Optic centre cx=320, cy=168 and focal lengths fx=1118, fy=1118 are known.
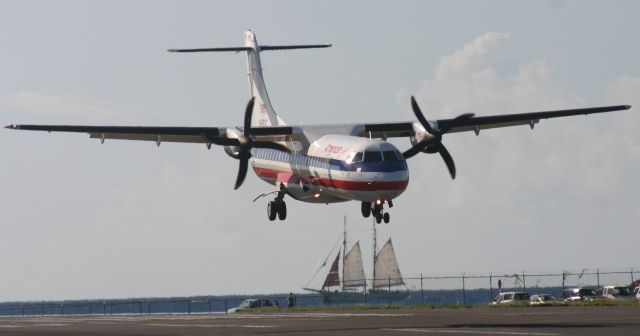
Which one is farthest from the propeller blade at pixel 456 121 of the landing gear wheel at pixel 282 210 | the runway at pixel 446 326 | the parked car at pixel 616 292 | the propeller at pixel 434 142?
the parked car at pixel 616 292

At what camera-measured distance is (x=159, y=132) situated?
56719 millimetres

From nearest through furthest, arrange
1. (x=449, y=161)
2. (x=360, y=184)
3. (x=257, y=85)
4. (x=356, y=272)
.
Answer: (x=360, y=184)
(x=449, y=161)
(x=257, y=85)
(x=356, y=272)

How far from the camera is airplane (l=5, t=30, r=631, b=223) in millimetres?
47750

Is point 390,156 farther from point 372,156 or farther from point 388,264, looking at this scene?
point 388,264

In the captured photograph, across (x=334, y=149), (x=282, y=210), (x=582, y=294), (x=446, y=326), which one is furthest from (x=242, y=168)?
(x=582, y=294)

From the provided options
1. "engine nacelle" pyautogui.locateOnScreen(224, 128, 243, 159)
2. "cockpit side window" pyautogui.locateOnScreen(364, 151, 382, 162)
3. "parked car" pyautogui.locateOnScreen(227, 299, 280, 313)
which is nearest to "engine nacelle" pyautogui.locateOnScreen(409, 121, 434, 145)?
"cockpit side window" pyautogui.locateOnScreen(364, 151, 382, 162)

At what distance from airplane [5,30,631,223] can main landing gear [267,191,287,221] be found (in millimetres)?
52

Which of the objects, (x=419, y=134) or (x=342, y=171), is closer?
(x=342, y=171)

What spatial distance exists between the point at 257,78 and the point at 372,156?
24.1 metres

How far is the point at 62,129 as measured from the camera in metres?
54.6

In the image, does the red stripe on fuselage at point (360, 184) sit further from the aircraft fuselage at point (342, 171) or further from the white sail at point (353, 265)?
the white sail at point (353, 265)

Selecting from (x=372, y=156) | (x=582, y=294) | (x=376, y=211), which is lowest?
(x=582, y=294)

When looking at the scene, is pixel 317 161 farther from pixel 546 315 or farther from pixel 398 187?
pixel 546 315

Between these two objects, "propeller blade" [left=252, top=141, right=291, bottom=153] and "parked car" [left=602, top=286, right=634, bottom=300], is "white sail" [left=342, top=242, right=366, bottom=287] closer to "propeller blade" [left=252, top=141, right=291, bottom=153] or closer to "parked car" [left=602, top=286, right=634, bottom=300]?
"parked car" [left=602, top=286, right=634, bottom=300]
